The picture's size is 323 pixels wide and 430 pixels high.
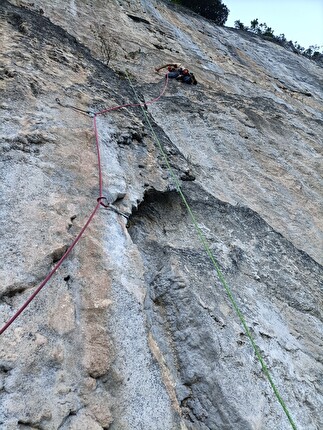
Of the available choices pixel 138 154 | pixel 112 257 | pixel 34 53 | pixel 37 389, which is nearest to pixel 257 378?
pixel 112 257

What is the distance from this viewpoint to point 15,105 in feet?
10.9

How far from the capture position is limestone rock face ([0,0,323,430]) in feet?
6.33

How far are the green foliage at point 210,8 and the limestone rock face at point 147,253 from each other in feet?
40.7

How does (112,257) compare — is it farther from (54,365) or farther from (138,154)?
(138,154)

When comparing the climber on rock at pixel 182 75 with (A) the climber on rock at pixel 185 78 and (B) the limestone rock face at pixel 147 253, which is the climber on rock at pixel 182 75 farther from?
(B) the limestone rock face at pixel 147 253

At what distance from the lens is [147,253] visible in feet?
9.78

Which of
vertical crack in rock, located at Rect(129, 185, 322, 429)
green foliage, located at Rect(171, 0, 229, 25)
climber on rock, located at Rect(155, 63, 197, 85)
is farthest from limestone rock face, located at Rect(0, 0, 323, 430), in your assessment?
green foliage, located at Rect(171, 0, 229, 25)

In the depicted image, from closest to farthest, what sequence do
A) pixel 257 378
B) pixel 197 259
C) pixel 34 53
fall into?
1. pixel 257 378
2. pixel 197 259
3. pixel 34 53

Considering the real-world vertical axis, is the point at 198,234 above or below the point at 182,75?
below

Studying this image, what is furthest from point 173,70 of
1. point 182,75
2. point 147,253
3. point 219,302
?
point 219,302

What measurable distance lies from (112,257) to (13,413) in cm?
117

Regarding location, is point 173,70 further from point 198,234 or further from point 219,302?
point 219,302

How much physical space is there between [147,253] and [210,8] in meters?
17.1

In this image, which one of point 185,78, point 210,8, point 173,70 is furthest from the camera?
point 210,8
